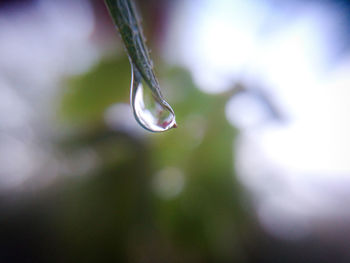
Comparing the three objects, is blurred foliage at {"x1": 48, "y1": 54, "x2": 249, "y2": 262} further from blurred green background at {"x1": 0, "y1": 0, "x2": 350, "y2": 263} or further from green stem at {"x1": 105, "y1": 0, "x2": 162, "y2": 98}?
green stem at {"x1": 105, "y1": 0, "x2": 162, "y2": 98}

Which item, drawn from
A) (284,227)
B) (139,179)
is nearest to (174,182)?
(139,179)

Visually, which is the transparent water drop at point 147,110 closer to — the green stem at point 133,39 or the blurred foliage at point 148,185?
the green stem at point 133,39

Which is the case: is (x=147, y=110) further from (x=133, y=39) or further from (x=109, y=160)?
(x=109, y=160)

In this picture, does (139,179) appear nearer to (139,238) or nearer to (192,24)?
(139,238)

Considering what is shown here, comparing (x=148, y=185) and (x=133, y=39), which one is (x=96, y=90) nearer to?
(x=148, y=185)

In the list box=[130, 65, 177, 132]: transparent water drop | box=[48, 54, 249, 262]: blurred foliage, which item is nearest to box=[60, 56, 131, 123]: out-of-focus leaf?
box=[48, 54, 249, 262]: blurred foliage

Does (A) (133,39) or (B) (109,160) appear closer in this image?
(A) (133,39)

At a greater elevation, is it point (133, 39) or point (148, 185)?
point (133, 39)

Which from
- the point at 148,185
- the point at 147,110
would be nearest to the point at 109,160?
the point at 148,185
